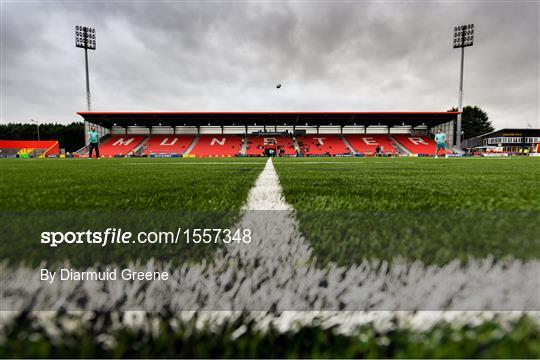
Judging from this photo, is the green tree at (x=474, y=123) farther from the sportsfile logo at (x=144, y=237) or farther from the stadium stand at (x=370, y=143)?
the sportsfile logo at (x=144, y=237)

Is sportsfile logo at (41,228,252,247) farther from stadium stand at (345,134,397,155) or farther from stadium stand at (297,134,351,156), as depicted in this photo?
stadium stand at (345,134,397,155)

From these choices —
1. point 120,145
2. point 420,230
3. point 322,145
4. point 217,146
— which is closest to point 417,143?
point 322,145

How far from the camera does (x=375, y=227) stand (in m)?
0.91

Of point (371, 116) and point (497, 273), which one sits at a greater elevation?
point (371, 116)

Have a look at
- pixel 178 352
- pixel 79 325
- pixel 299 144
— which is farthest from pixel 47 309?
pixel 299 144

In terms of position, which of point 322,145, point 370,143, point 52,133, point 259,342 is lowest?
point 259,342

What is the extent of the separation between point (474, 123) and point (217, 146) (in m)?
46.4

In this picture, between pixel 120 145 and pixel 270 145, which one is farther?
pixel 270 145

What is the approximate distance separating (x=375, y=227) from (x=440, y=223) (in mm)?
255

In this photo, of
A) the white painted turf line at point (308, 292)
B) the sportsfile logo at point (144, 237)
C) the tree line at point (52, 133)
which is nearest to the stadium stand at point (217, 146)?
the sportsfile logo at point (144, 237)

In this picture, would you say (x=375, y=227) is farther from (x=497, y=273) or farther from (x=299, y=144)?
(x=299, y=144)

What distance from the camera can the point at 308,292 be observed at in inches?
20.1

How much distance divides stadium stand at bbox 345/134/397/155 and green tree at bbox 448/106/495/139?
27331mm

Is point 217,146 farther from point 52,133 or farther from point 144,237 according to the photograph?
point 52,133
